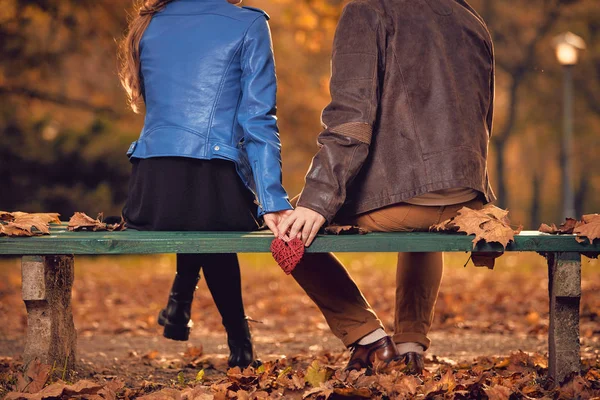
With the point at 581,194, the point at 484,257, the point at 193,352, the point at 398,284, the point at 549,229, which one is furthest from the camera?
the point at 581,194

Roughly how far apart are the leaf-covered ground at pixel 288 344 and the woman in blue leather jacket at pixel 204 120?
809 millimetres

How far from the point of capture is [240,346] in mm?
4332

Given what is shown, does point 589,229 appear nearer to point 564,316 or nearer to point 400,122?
point 564,316

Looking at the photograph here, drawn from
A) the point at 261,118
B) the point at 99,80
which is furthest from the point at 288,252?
the point at 99,80

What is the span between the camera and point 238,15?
152 inches

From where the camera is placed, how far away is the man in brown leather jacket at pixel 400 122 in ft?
11.7

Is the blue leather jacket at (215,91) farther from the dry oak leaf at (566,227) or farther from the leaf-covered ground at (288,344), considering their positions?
the dry oak leaf at (566,227)

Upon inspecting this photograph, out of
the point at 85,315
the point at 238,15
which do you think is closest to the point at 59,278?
the point at 238,15

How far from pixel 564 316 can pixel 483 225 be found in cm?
60

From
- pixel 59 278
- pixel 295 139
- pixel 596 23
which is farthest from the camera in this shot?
pixel 596 23

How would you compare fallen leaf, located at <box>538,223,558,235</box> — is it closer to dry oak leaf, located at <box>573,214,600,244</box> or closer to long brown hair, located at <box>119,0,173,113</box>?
dry oak leaf, located at <box>573,214,600,244</box>

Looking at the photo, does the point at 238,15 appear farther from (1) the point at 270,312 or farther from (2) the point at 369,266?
(2) the point at 369,266

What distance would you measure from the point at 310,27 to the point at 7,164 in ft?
17.1

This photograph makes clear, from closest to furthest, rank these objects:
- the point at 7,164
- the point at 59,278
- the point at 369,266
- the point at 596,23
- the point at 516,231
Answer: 1. the point at 516,231
2. the point at 59,278
3. the point at 7,164
4. the point at 369,266
5. the point at 596,23
